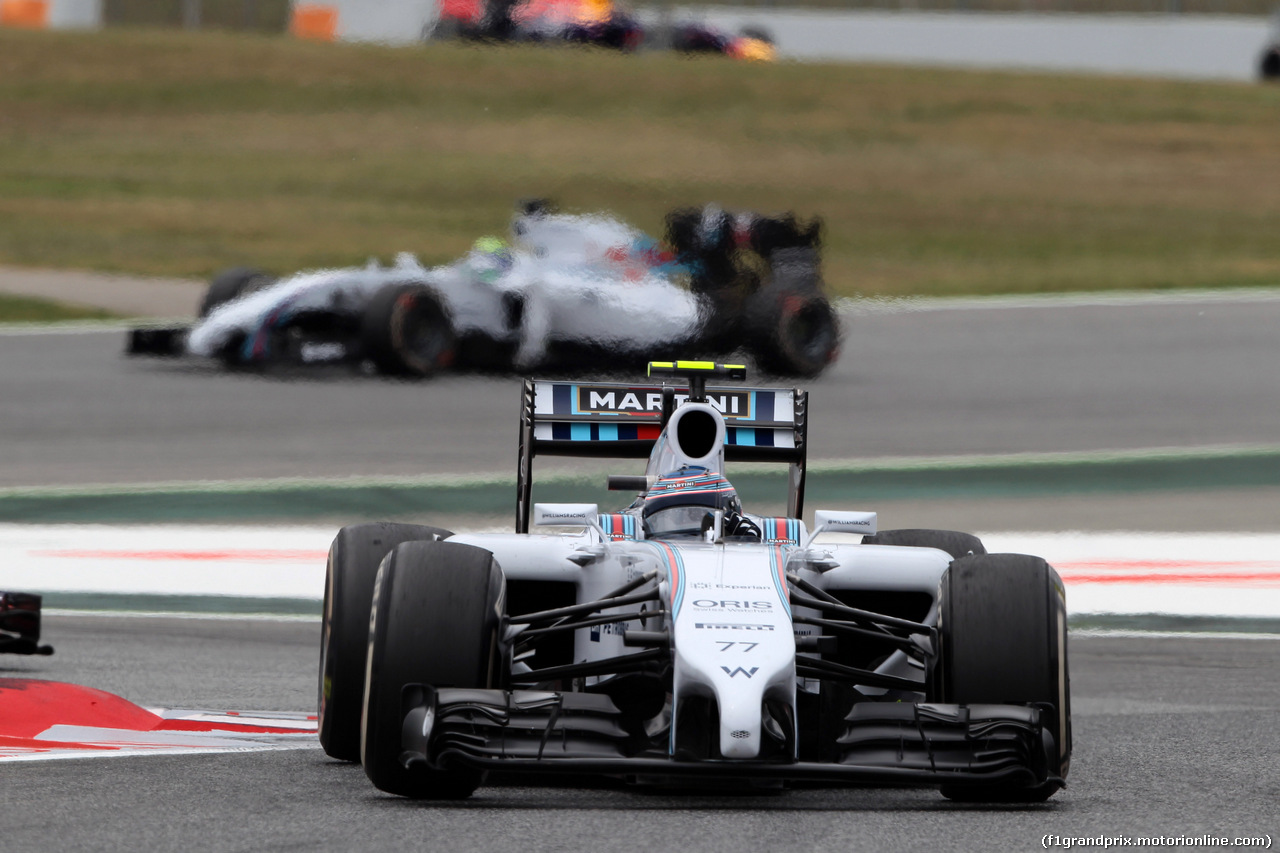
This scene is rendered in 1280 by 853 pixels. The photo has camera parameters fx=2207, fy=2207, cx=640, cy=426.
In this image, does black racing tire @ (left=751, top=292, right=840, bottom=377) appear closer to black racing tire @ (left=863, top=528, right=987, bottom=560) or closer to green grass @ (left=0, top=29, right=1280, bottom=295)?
green grass @ (left=0, top=29, right=1280, bottom=295)

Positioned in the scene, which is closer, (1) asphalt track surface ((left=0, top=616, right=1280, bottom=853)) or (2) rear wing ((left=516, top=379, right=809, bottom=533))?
(1) asphalt track surface ((left=0, top=616, right=1280, bottom=853))

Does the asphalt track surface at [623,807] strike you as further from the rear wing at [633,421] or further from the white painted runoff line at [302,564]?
the white painted runoff line at [302,564]

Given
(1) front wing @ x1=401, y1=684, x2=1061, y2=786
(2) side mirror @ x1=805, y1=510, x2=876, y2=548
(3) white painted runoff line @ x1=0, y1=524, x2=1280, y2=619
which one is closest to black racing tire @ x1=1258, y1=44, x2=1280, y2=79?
(3) white painted runoff line @ x1=0, y1=524, x2=1280, y2=619

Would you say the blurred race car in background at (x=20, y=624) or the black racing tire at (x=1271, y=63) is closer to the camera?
the blurred race car in background at (x=20, y=624)

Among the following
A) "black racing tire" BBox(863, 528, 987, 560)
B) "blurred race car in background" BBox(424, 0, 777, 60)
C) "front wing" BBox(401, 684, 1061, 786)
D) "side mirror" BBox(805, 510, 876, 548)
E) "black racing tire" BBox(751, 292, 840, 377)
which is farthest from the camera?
"blurred race car in background" BBox(424, 0, 777, 60)

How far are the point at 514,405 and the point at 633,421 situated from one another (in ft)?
29.2

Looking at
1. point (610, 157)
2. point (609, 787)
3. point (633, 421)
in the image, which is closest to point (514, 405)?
point (610, 157)

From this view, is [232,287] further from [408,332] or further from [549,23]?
[549,23]

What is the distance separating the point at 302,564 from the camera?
11.2 metres

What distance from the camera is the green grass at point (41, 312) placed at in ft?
68.3

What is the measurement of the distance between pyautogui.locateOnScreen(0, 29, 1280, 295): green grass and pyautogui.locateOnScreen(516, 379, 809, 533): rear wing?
37.8 feet

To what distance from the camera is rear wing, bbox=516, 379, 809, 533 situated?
7832mm

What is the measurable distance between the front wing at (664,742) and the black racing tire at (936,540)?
5.17 ft

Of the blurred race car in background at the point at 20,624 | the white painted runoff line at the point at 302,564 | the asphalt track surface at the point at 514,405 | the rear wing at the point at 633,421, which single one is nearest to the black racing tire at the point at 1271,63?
the asphalt track surface at the point at 514,405
